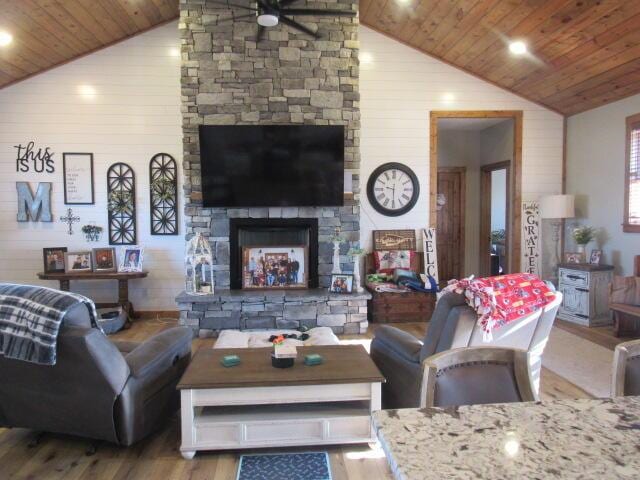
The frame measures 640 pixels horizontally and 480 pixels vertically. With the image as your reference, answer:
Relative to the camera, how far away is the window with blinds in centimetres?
489

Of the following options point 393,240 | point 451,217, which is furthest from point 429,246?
point 451,217

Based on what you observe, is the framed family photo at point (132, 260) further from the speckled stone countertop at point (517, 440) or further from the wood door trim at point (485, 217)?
the wood door trim at point (485, 217)

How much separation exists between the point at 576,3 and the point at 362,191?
9.98 ft

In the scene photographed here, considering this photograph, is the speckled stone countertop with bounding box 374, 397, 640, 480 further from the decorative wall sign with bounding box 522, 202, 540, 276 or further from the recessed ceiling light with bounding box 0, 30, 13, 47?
the decorative wall sign with bounding box 522, 202, 540, 276

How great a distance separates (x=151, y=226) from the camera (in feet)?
18.8

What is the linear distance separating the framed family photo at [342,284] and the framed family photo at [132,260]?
2.40m

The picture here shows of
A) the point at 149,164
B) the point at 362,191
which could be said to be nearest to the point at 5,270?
the point at 149,164

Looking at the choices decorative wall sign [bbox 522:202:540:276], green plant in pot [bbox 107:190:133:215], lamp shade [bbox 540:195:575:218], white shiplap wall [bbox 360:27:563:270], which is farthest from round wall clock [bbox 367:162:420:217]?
green plant in pot [bbox 107:190:133:215]

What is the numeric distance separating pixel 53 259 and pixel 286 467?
4407 mm

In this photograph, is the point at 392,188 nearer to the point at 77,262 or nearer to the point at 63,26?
the point at 77,262

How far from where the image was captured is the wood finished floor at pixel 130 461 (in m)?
2.28

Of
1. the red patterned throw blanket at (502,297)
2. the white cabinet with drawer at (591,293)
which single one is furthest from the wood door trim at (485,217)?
the red patterned throw blanket at (502,297)

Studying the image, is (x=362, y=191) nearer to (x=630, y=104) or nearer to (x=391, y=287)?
(x=391, y=287)

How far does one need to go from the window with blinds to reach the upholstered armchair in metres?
3.16
